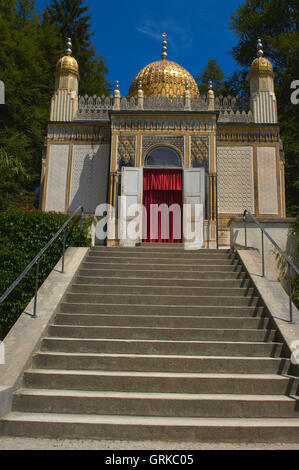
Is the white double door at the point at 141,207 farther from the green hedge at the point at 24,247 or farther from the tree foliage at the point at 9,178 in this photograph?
the tree foliage at the point at 9,178

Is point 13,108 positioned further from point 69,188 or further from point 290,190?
point 290,190

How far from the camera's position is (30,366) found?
16.8 ft

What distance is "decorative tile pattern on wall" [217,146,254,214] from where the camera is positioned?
564 inches

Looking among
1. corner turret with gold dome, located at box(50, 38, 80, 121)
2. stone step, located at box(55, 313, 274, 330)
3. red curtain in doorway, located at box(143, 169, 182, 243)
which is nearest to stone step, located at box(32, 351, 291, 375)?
stone step, located at box(55, 313, 274, 330)

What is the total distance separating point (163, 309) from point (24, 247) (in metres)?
4.14

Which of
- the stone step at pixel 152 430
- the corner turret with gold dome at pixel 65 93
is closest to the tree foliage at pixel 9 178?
the corner turret with gold dome at pixel 65 93

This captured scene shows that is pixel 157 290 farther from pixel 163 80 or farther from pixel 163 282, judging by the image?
pixel 163 80

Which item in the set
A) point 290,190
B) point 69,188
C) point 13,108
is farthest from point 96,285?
point 13,108

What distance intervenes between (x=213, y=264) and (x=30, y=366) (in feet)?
15.0

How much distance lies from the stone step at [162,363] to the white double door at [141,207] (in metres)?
7.61

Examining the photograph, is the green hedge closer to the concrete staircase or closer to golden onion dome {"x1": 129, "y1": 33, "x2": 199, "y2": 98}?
the concrete staircase

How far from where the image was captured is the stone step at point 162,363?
509 centimetres

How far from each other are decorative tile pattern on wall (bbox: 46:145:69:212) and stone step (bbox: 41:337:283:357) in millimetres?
9645

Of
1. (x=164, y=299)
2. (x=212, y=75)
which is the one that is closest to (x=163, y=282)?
(x=164, y=299)
